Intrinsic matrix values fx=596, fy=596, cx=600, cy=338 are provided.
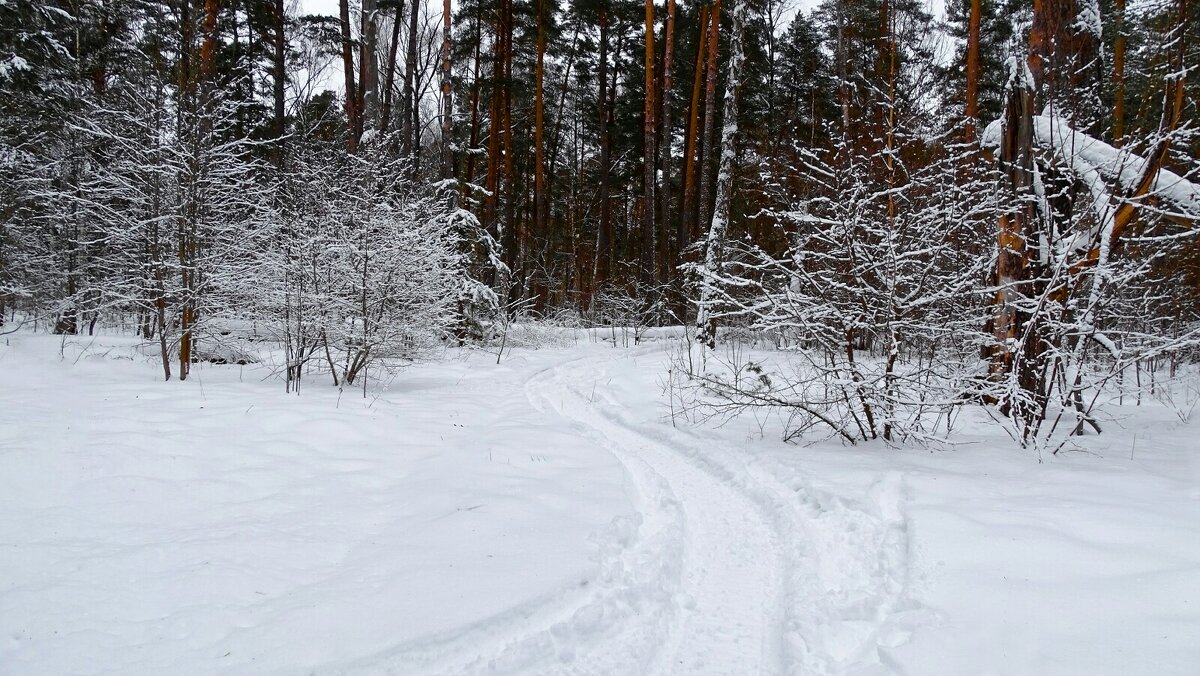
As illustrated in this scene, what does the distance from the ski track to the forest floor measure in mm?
16

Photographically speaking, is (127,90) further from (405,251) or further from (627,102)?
(627,102)

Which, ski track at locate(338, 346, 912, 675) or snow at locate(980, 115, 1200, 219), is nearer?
ski track at locate(338, 346, 912, 675)

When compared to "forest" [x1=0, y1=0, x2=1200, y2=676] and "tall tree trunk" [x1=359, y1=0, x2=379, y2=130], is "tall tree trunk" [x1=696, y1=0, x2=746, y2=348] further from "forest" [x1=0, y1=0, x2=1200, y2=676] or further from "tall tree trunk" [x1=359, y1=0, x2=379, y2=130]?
"tall tree trunk" [x1=359, y1=0, x2=379, y2=130]

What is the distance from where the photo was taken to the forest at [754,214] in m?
5.23

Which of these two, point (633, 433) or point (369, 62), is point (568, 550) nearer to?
point (633, 433)

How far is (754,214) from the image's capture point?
28.2ft

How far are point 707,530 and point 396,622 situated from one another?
2.04m

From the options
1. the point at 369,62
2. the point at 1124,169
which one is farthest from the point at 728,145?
the point at 369,62

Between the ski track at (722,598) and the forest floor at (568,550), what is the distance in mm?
16

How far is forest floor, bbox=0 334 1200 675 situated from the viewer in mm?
2439

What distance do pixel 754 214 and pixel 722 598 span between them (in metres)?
6.58

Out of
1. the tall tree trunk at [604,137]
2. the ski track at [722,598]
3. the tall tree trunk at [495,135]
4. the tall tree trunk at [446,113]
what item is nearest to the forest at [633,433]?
the ski track at [722,598]

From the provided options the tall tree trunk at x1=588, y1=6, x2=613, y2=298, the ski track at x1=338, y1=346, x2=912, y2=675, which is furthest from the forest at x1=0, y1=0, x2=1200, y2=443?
the tall tree trunk at x1=588, y1=6, x2=613, y2=298

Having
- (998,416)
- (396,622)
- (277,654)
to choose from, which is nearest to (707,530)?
→ (396,622)
